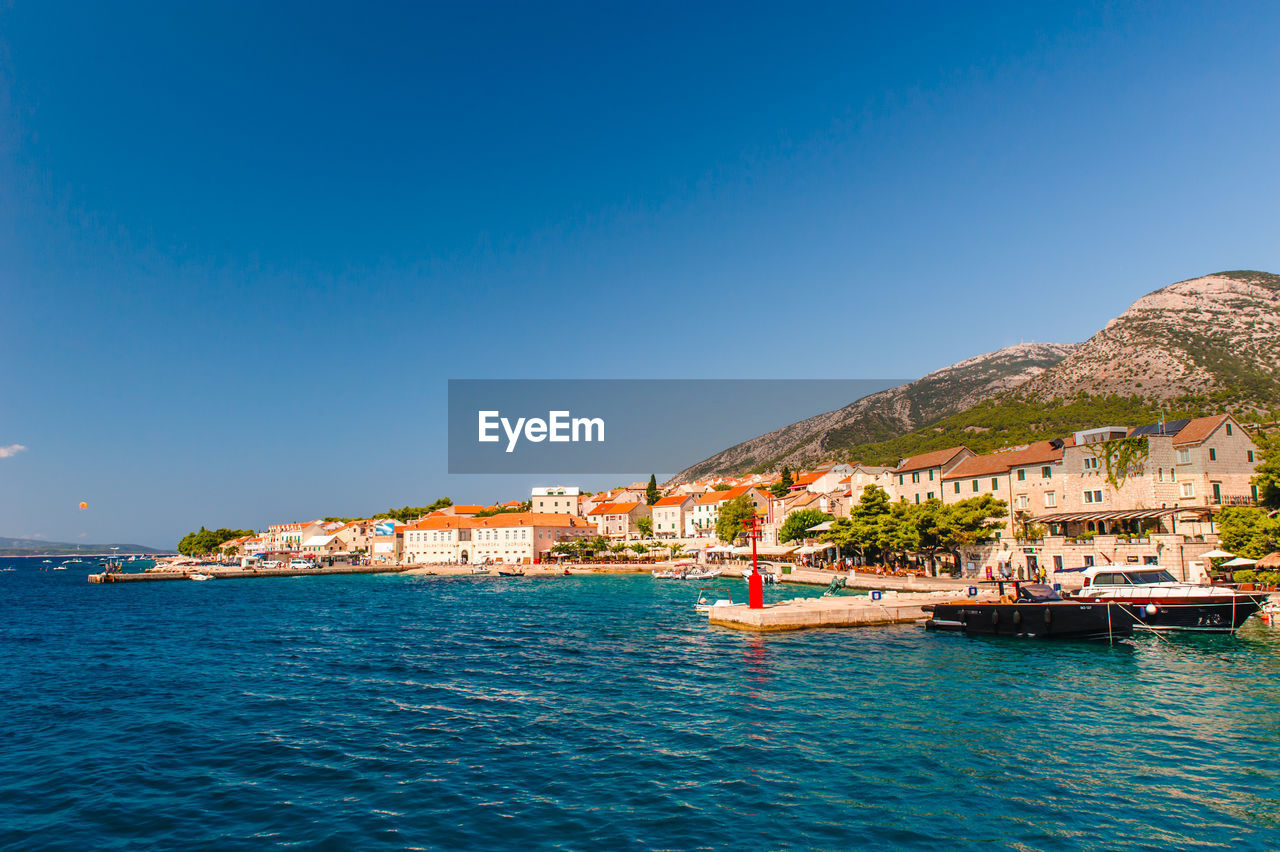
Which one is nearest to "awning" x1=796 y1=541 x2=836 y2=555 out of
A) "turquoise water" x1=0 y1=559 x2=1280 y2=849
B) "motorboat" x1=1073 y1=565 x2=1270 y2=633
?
"motorboat" x1=1073 y1=565 x2=1270 y2=633

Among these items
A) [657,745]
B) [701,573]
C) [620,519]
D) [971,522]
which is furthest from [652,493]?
[657,745]

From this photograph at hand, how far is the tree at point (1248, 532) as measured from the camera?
3694 cm

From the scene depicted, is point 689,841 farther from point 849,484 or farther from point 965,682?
point 849,484

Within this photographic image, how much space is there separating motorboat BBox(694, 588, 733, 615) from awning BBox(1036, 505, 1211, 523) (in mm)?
26164

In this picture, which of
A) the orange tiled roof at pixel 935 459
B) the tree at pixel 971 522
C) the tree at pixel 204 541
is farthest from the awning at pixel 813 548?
the tree at pixel 204 541

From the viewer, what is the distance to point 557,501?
181625 millimetres

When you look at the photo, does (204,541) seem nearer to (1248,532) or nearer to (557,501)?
(557,501)

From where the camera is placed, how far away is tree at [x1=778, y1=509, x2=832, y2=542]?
83.8 metres

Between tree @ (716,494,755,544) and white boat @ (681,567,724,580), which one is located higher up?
tree @ (716,494,755,544)

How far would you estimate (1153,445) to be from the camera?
167 feet

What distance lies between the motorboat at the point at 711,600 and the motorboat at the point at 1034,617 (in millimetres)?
11532

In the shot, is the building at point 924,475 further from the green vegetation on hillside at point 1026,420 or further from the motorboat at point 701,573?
the green vegetation on hillside at point 1026,420

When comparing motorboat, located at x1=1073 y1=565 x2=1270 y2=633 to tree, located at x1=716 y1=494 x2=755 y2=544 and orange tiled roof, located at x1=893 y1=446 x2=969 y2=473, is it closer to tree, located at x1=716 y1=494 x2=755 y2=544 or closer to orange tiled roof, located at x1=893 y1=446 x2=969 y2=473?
orange tiled roof, located at x1=893 y1=446 x2=969 y2=473

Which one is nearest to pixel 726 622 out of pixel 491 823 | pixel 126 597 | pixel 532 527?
pixel 491 823
